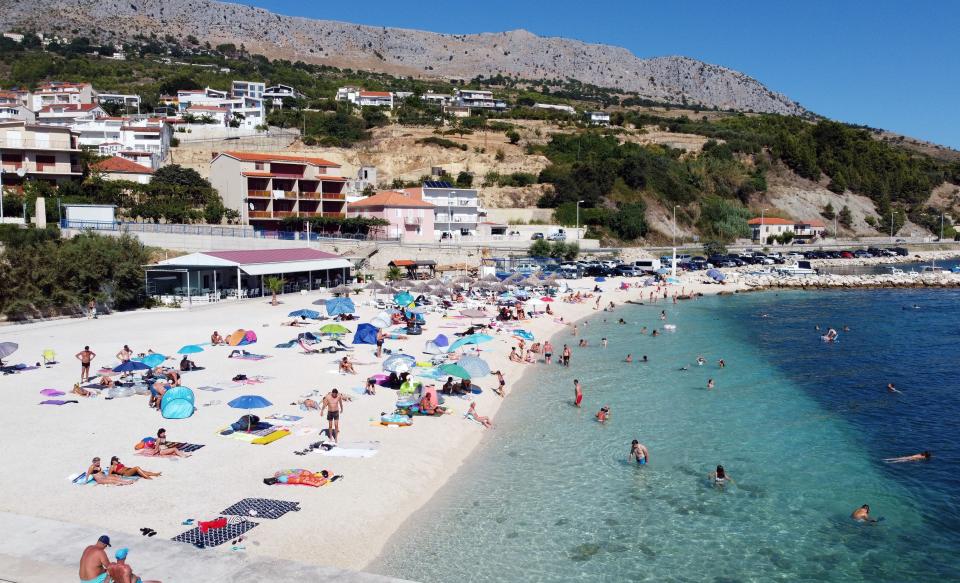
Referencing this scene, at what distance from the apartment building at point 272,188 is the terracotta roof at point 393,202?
204cm

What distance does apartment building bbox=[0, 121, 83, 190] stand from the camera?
4872cm

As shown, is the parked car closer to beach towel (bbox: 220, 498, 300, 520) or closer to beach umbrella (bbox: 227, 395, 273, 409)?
beach umbrella (bbox: 227, 395, 273, 409)

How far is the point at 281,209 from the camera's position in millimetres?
57875

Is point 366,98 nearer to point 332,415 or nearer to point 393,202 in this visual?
point 393,202

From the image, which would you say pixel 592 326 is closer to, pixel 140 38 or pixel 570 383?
pixel 570 383

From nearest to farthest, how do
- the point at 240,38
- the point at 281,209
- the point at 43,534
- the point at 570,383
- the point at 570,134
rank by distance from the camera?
1. the point at 43,534
2. the point at 570,383
3. the point at 281,209
4. the point at 570,134
5. the point at 240,38

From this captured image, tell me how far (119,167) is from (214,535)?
59.6m

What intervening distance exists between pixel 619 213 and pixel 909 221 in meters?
58.4

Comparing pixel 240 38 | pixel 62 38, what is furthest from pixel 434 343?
pixel 240 38

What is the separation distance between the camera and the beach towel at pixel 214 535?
31.5ft

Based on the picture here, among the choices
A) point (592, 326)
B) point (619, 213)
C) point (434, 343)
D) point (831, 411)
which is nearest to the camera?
point (831, 411)

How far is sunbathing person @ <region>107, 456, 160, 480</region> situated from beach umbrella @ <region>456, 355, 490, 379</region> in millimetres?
9322

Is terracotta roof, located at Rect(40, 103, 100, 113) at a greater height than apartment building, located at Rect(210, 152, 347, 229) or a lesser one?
greater

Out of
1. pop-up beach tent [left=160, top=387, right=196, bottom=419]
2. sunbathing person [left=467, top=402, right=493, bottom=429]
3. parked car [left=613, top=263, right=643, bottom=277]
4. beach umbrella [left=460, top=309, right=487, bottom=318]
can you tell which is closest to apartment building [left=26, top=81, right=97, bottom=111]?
parked car [left=613, top=263, right=643, bottom=277]
